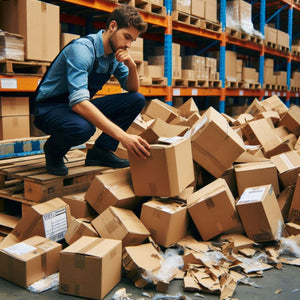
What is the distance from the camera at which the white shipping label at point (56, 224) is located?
7.94 ft

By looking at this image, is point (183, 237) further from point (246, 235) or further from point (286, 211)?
point (286, 211)

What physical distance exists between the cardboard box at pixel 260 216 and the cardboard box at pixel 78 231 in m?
0.99

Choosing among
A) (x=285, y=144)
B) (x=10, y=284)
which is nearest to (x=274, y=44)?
(x=285, y=144)

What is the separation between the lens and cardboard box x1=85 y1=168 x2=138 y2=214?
101 inches

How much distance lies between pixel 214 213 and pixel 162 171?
1.53 feet

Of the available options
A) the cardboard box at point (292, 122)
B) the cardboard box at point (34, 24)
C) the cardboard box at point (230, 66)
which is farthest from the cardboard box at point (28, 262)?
the cardboard box at point (230, 66)

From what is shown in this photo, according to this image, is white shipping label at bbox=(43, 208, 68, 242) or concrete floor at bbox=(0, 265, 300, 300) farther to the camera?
white shipping label at bbox=(43, 208, 68, 242)

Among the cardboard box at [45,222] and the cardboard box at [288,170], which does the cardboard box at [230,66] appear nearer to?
the cardboard box at [288,170]

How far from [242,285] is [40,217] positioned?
1.30m

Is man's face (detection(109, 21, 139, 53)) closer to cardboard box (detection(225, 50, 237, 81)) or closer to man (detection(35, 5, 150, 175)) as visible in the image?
man (detection(35, 5, 150, 175))

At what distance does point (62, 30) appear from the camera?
6.17 metres

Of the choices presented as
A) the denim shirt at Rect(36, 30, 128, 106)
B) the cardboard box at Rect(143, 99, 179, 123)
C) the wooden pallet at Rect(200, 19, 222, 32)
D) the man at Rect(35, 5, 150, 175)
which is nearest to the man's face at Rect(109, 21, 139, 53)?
the man at Rect(35, 5, 150, 175)

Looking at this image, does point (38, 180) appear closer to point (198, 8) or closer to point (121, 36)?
point (121, 36)

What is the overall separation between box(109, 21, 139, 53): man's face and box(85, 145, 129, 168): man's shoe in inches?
36.3
